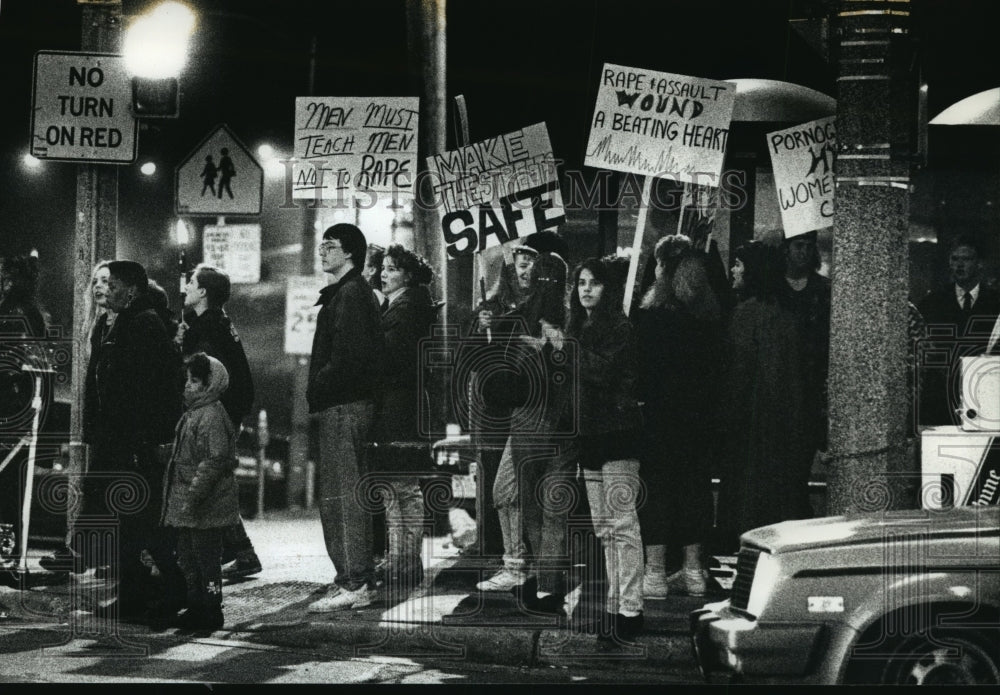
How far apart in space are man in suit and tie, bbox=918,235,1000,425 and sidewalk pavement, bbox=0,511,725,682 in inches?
80.9

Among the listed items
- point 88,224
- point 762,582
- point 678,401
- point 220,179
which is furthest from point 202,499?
point 762,582

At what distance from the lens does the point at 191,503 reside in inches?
379

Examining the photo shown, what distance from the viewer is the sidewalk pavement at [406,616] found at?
30.6ft

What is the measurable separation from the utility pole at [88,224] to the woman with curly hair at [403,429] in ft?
7.06

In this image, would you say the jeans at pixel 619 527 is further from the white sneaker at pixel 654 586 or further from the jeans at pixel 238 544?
the jeans at pixel 238 544

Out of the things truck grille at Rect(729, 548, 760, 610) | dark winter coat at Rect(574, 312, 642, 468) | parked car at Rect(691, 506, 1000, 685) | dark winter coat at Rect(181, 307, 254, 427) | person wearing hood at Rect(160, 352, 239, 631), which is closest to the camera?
parked car at Rect(691, 506, 1000, 685)

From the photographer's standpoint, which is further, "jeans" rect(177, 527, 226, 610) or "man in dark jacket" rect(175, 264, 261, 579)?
"man in dark jacket" rect(175, 264, 261, 579)

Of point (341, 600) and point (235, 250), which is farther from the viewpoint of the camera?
point (235, 250)

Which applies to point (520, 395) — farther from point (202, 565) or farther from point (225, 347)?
point (202, 565)

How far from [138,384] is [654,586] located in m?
4.03

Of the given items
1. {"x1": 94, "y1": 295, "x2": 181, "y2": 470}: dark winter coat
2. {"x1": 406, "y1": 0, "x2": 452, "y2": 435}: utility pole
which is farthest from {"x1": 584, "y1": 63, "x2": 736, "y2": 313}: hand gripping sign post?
{"x1": 94, "y1": 295, "x2": 181, "y2": 470}: dark winter coat

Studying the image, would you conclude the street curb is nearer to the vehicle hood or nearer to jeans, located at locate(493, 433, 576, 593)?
jeans, located at locate(493, 433, 576, 593)

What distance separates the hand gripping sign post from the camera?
976 centimetres

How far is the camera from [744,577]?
7.78 m
